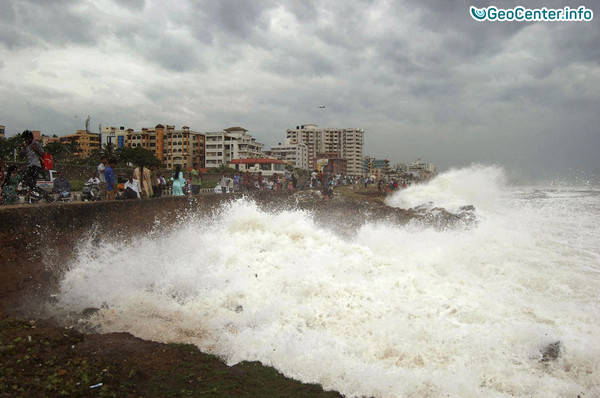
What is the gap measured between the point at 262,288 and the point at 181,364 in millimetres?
2575

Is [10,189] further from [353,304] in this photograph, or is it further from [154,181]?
[353,304]

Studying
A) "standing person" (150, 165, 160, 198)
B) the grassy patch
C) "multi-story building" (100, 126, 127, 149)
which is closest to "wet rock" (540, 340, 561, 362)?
the grassy patch

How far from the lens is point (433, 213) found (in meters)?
20.2

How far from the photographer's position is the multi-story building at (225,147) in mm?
82375

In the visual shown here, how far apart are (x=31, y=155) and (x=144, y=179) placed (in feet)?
9.94

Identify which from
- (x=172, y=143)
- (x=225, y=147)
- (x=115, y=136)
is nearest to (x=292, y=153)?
(x=225, y=147)

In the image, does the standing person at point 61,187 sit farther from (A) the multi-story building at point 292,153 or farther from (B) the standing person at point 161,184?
(A) the multi-story building at point 292,153

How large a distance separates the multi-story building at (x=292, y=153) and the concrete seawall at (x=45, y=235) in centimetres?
10672

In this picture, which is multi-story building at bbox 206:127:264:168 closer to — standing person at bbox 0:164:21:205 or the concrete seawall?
standing person at bbox 0:164:21:205

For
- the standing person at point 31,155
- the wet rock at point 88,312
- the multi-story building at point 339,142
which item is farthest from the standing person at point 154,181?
the multi-story building at point 339,142

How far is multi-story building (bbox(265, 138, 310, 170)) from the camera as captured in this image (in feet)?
376

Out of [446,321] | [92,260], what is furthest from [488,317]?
[92,260]

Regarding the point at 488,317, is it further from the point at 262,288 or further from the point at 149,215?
the point at 149,215

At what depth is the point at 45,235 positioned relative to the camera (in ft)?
A: 18.4
